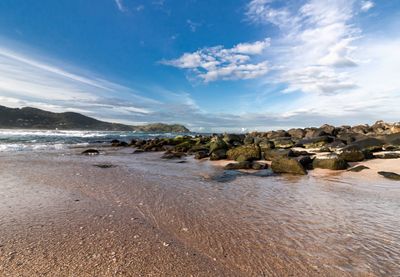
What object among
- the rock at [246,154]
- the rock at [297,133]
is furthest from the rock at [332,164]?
the rock at [297,133]

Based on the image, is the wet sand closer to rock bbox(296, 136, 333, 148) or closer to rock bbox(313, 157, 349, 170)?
rock bbox(313, 157, 349, 170)

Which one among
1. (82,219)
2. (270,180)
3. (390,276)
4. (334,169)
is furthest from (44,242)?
(334,169)

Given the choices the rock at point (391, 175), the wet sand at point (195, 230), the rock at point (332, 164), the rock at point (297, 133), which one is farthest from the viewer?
the rock at point (297, 133)

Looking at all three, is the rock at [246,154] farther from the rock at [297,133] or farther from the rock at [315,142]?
the rock at [297,133]

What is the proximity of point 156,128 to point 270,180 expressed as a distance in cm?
16288

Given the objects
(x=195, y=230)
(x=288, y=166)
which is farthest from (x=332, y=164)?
(x=195, y=230)

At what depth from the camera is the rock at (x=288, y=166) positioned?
11445 millimetres

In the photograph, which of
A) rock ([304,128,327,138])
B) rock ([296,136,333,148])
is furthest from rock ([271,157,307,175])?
rock ([304,128,327,138])

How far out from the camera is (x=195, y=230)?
4.70 meters

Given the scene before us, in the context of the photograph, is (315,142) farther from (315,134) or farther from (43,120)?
(43,120)

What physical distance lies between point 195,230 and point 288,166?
8283mm

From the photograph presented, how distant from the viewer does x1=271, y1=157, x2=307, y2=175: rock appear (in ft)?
37.6

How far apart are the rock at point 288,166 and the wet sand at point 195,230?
10.0 feet

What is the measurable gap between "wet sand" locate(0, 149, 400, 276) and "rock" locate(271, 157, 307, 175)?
10.0 feet
